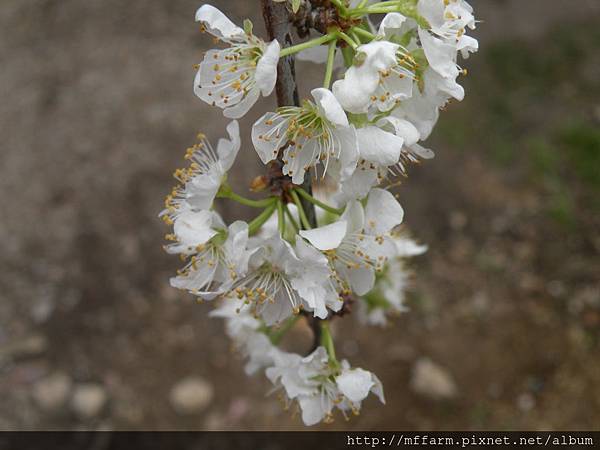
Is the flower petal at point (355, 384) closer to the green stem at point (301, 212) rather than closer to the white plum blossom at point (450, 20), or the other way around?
the green stem at point (301, 212)

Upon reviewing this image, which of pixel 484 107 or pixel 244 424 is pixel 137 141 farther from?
pixel 484 107

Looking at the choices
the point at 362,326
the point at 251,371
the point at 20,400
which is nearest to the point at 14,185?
the point at 20,400

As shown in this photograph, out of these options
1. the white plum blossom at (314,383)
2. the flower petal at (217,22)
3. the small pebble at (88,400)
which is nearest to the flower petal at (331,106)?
the flower petal at (217,22)

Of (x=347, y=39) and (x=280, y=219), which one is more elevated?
(x=347, y=39)

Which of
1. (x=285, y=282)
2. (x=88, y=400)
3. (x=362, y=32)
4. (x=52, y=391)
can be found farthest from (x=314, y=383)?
(x=52, y=391)

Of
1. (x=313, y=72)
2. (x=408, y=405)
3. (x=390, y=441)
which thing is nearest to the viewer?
(x=390, y=441)

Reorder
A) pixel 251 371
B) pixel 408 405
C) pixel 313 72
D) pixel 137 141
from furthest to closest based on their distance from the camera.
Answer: pixel 137 141 → pixel 313 72 → pixel 408 405 → pixel 251 371

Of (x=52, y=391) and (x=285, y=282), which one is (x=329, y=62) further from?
(x=52, y=391)

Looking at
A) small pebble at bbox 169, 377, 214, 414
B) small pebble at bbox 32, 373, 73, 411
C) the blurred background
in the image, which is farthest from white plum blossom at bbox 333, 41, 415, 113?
small pebble at bbox 32, 373, 73, 411
